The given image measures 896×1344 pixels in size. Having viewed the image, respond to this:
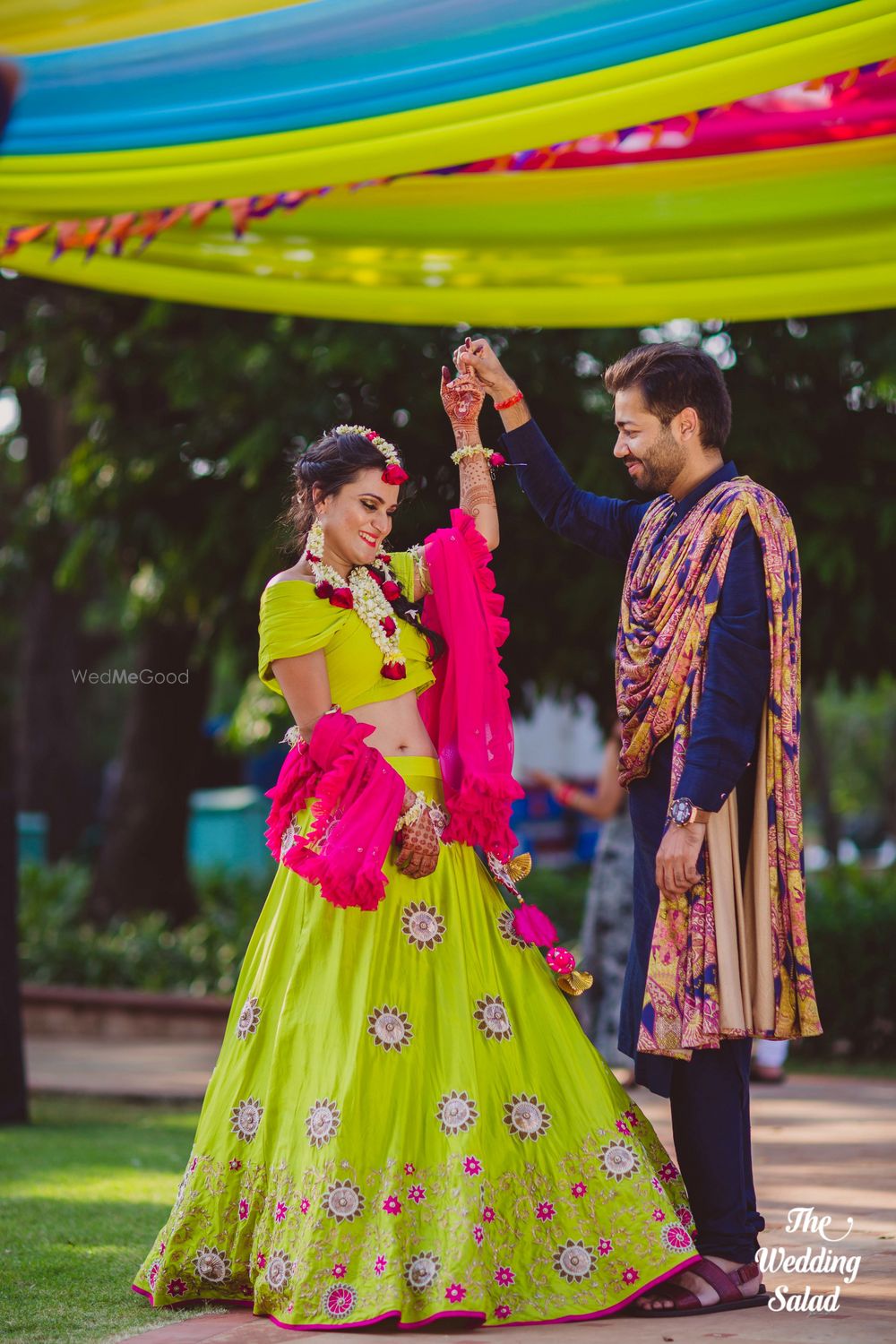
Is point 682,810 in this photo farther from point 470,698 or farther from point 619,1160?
point 619,1160

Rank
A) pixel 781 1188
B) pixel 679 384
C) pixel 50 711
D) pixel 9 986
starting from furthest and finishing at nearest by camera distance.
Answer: pixel 50 711
pixel 9 986
pixel 781 1188
pixel 679 384

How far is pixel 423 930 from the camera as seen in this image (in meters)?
3.69

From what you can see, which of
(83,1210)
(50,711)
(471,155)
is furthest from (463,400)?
(50,711)

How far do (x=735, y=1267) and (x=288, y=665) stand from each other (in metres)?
1.62

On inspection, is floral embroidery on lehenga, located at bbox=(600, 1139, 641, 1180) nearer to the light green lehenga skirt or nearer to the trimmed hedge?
the light green lehenga skirt

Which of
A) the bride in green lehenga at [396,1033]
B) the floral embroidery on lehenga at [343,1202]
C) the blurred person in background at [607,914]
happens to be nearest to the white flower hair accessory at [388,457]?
the bride in green lehenga at [396,1033]

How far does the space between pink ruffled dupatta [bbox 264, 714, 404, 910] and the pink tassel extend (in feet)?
1.36

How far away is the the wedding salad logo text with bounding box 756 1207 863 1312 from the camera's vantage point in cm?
354

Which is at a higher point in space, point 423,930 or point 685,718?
point 685,718

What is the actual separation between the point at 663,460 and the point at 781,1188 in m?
2.51

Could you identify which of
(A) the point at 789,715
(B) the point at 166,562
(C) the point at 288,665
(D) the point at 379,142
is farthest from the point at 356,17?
(B) the point at 166,562

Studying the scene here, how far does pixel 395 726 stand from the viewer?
383 centimetres

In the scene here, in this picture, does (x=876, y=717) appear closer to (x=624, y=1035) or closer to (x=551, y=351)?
(x=551, y=351)

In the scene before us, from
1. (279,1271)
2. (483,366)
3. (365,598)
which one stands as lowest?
(279,1271)
